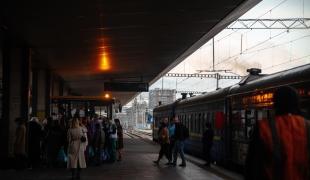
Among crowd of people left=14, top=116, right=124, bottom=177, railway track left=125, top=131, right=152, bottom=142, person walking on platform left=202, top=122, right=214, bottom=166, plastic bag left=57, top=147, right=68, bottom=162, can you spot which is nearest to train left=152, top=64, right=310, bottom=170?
person walking on platform left=202, top=122, right=214, bottom=166

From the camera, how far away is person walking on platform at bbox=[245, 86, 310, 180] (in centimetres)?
404

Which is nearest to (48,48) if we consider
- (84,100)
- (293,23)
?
(84,100)

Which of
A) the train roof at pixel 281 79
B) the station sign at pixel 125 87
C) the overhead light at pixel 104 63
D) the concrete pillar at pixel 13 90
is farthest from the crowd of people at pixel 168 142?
the station sign at pixel 125 87

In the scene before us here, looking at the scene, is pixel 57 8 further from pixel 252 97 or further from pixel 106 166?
pixel 106 166

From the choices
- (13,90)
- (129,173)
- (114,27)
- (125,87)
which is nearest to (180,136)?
(129,173)

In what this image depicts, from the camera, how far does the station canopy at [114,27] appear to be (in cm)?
1409

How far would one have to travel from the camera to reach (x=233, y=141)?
18.3 metres

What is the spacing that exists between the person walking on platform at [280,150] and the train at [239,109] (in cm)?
797

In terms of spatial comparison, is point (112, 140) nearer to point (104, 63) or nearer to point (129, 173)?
point (129, 173)

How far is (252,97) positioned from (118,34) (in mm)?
4736

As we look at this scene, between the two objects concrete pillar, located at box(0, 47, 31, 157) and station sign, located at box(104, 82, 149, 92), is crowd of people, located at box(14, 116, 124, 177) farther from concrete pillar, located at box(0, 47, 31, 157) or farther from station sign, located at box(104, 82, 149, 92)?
station sign, located at box(104, 82, 149, 92)

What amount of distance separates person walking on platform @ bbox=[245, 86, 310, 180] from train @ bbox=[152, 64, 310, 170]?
26.2ft

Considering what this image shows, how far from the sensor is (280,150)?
405 centimetres

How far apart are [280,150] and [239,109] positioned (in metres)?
13.9
